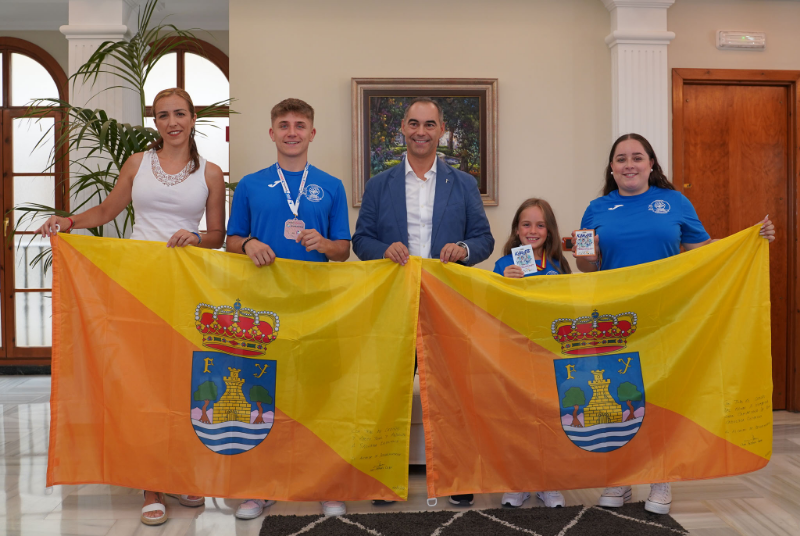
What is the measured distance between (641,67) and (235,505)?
348 centimetres

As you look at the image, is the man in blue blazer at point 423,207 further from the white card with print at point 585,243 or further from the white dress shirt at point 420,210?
the white card with print at point 585,243

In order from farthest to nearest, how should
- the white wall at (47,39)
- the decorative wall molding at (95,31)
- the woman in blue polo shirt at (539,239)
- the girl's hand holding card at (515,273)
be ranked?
the white wall at (47,39)
the decorative wall molding at (95,31)
the woman in blue polo shirt at (539,239)
the girl's hand holding card at (515,273)

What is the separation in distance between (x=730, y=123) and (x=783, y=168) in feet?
1.60

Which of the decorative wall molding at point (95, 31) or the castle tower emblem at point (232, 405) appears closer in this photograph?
the castle tower emblem at point (232, 405)

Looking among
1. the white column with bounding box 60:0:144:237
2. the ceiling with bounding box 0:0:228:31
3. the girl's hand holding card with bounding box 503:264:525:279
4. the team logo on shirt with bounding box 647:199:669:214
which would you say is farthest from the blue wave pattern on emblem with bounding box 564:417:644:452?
the ceiling with bounding box 0:0:228:31

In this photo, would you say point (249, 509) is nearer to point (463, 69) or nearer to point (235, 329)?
point (235, 329)

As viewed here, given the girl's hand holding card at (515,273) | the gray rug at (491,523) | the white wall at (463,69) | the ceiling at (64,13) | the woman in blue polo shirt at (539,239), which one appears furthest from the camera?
the ceiling at (64,13)

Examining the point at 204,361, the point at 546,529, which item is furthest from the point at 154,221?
the point at 546,529

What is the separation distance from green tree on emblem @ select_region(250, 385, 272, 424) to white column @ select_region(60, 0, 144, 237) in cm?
205

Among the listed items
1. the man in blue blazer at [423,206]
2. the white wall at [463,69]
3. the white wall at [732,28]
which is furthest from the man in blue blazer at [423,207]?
the white wall at [732,28]

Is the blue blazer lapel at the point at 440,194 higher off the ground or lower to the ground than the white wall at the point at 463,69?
lower

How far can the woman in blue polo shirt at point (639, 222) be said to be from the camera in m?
2.61

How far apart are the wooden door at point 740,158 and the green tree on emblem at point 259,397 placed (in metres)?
3.15

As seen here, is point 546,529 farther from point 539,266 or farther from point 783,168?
point 783,168
